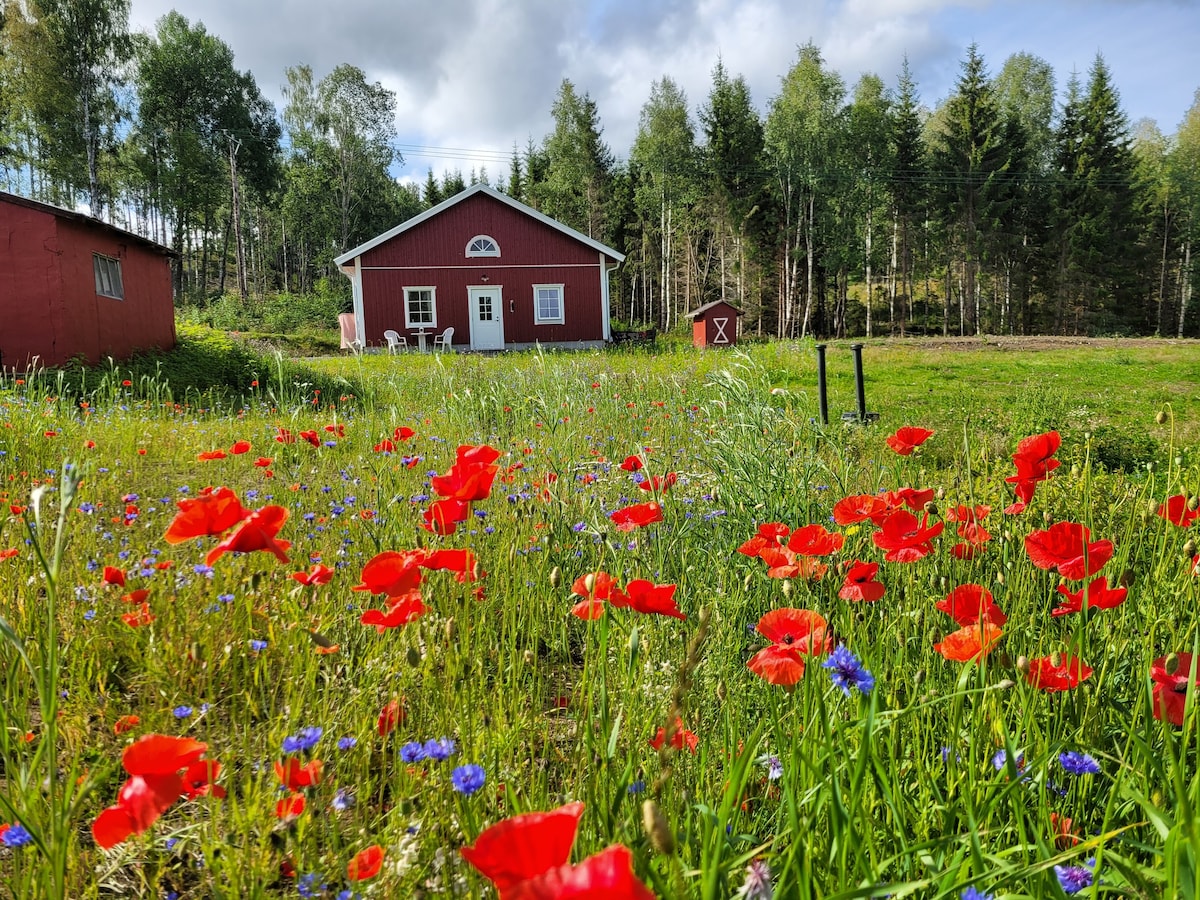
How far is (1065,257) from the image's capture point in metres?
34.5

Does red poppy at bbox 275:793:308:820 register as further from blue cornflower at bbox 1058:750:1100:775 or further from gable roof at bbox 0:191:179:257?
gable roof at bbox 0:191:179:257

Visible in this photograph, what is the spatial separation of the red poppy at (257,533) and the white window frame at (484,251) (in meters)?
22.1

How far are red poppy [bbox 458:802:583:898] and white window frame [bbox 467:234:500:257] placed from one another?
22.8 metres

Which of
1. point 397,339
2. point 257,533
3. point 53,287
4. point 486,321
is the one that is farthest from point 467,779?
point 486,321

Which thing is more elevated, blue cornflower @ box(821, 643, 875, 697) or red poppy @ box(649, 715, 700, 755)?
blue cornflower @ box(821, 643, 875, 697)

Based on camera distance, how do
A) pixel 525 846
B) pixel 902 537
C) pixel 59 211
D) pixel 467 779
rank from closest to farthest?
1. pixel 525 846
2. pixel 467 779
3. pixel 902 537
4. pixel 59 211

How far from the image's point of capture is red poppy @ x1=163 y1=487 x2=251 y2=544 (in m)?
0.95

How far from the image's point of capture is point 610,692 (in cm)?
157

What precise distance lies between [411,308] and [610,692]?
71.8 feet

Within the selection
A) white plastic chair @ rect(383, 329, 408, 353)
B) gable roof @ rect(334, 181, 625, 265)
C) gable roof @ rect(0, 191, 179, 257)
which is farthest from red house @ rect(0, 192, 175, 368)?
gable roof @ rect(334, 181, 625, 265)

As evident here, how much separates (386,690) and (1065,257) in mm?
40613

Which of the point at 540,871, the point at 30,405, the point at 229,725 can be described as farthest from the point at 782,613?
the point at 30,405

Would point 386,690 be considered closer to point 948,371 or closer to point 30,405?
point 30,405

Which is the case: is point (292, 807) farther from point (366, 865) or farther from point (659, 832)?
point (659, 832)
